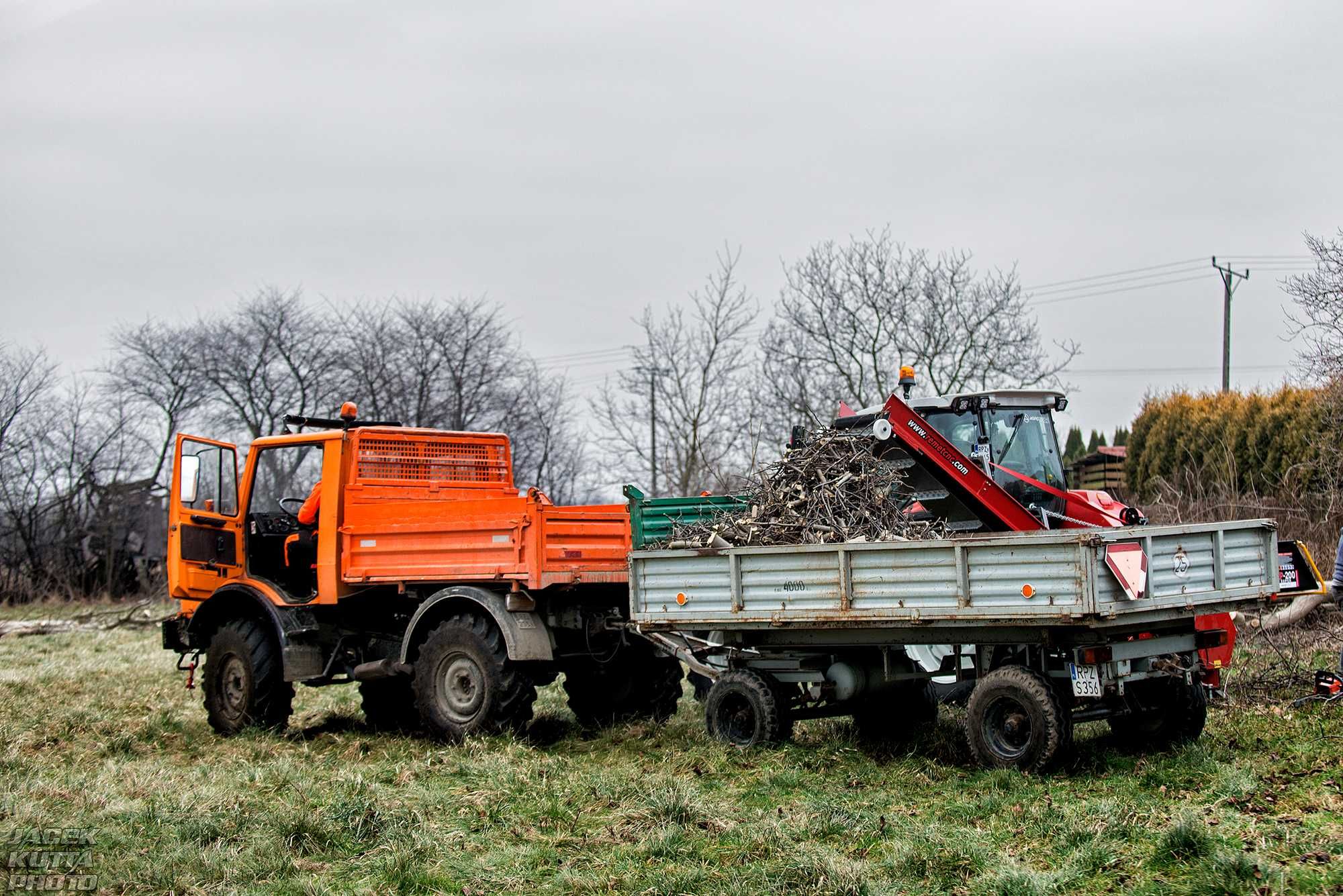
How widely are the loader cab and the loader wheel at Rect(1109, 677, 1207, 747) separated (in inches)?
78.5

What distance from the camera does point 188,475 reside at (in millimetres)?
11109

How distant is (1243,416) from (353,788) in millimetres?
15834

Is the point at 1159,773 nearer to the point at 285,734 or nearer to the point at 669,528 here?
the point at 669,528

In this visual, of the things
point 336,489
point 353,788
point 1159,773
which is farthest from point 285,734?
point 1159,773

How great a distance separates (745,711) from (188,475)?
5.16 meters

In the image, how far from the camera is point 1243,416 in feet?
64.0

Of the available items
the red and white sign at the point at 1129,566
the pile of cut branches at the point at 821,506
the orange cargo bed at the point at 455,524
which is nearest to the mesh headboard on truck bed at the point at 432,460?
the orange cargo bed at the point at 455,524

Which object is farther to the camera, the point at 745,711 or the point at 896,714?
the point at 896,714

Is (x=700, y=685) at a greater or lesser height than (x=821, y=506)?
lesser

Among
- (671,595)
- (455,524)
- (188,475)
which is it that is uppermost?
(188,475)

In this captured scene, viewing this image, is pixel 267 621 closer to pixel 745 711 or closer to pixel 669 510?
pixel 669 510

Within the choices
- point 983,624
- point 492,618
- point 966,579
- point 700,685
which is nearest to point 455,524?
point 492,618

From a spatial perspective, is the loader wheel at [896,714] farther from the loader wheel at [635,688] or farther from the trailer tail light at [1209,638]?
the trailer tail light at [1209,638]

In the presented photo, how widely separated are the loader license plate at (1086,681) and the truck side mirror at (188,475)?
7280 millimetres
